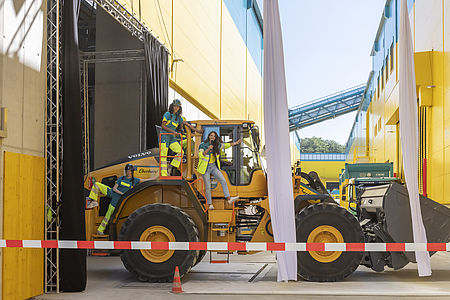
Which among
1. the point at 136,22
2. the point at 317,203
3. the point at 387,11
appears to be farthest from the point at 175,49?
the point at 387,11

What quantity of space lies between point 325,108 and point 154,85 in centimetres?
4349

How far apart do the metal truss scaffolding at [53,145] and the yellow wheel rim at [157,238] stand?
75.4 inches

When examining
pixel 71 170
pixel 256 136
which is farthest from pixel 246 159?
pixel 71 170

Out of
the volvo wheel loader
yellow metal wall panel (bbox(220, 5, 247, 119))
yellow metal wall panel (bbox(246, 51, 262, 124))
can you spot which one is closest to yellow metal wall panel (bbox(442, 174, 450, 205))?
the volvo wheel loader

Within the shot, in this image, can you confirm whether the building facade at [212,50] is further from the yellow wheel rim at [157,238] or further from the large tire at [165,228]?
the yellow wheel rim at [157,238]

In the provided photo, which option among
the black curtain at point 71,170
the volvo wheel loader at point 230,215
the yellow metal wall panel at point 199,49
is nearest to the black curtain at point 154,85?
the yellow metal wall panel at point 199,49

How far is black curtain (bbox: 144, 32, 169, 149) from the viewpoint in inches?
636

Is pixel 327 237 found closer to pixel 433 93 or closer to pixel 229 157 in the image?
pixel 229 157

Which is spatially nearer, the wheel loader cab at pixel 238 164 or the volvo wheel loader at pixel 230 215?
the volvo wheel loader at pixel 230 215

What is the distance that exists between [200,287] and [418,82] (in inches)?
468

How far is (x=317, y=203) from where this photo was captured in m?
10.6

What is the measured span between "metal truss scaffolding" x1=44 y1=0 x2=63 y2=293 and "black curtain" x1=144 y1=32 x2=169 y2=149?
22.2 ft

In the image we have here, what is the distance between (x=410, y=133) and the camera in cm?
960

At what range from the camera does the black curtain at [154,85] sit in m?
16.2
